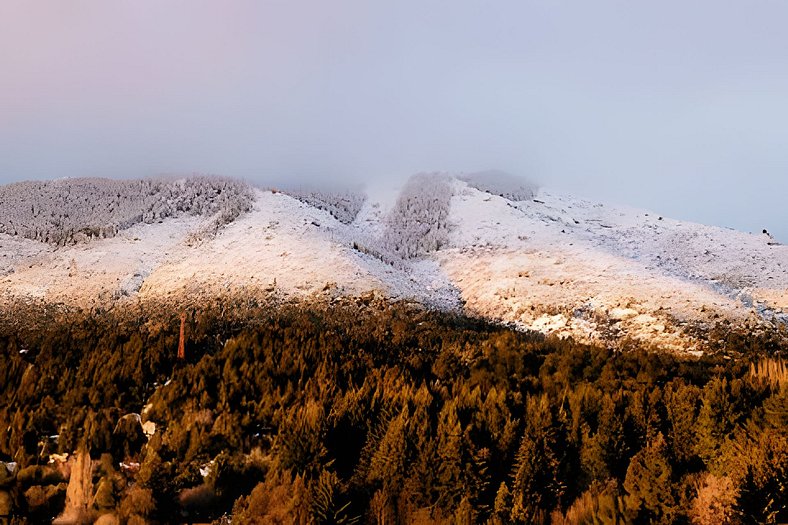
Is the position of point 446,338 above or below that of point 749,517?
below

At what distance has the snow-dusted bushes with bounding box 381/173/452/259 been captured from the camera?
124ft

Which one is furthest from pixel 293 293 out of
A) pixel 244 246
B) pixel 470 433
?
pixel 470 433

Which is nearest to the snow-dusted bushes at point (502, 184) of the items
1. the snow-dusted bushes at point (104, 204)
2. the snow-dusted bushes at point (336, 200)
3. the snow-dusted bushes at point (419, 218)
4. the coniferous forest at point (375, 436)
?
the snow-dusted bushes at point (419, 218)

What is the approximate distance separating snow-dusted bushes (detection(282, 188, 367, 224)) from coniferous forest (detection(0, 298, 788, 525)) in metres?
27.2

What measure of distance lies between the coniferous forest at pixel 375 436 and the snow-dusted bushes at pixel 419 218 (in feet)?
69.9

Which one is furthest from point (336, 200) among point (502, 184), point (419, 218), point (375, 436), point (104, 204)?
point (375, 436)

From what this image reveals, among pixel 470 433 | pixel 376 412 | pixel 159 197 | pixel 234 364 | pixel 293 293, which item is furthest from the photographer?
pixel 159 197

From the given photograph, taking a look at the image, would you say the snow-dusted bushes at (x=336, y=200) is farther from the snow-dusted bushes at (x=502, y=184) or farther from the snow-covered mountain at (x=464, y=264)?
the snow-dusted bushes at (x=502, y=184)

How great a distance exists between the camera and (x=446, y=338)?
66.0 feet

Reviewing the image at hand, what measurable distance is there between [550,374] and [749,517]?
8.01 m

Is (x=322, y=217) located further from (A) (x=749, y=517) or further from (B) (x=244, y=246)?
(A) (x=749, y=517)

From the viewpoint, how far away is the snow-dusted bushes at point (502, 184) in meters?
48.9

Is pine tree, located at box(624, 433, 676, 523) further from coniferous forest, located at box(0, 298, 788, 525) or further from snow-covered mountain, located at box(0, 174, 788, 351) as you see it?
snow-covered mountain, located at box(0, 174, 788, 351)

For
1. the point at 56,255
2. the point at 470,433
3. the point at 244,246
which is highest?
the point at 470,433
